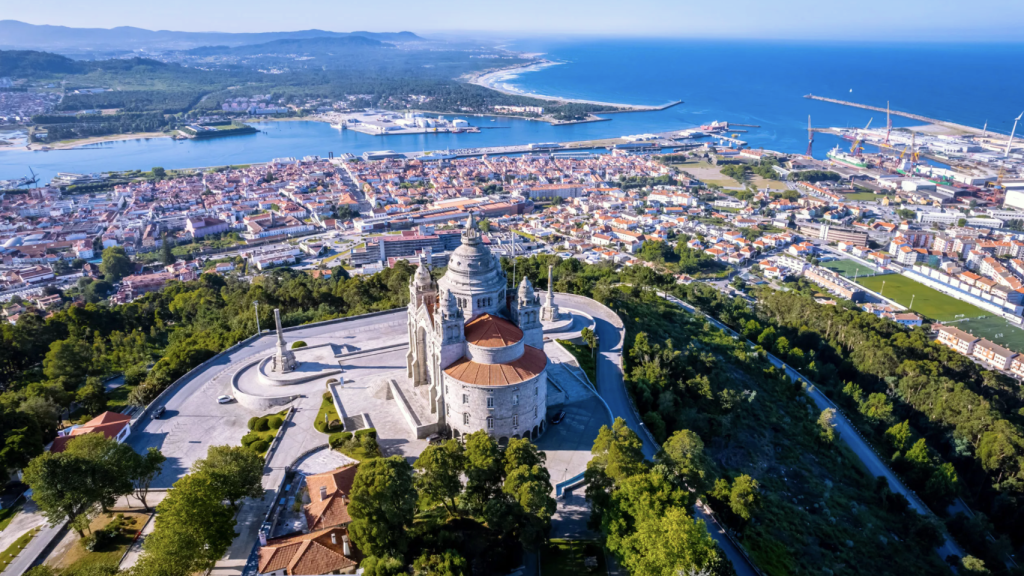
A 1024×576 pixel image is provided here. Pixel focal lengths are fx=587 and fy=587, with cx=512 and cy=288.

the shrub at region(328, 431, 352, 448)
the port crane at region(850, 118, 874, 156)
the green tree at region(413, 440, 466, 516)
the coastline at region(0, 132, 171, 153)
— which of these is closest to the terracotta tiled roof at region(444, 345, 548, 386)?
the green tree at region(413, 440, 466, 516)

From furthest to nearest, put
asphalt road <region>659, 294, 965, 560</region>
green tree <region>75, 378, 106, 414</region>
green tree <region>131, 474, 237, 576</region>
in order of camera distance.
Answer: green tree <region>75, 378, 106, 414</region> < asphalt road <region>659, 294, 965, 560</region> < green tree <region>131, 474, 237, 576</region>

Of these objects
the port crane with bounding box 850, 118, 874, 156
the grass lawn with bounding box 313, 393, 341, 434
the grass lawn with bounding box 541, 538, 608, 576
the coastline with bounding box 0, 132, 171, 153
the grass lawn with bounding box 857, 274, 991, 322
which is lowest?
the grass lawn with bounding box 857, 274, 991, 322

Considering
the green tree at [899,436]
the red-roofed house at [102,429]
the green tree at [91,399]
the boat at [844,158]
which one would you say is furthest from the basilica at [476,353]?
the boat at [844,158]

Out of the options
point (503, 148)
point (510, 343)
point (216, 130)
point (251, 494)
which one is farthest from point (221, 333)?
point (216, 130)

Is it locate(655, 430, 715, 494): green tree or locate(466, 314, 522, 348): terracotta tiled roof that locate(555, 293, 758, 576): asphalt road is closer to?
locate(655, 430, 715, 494): green tree

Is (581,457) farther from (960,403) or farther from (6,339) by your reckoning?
(6,339)

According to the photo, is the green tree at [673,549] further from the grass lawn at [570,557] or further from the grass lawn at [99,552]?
the grass lawn at [99,552]
